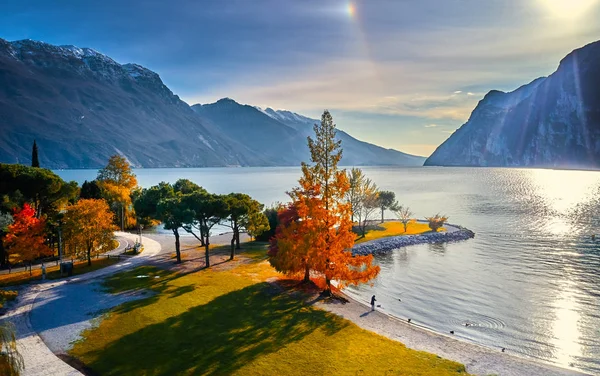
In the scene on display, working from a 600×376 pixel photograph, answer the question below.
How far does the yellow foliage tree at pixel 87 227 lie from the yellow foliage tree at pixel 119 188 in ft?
117

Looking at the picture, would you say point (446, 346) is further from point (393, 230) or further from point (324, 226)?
point (393, 230)

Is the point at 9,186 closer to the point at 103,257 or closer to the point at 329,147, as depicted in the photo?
the point at 103,257

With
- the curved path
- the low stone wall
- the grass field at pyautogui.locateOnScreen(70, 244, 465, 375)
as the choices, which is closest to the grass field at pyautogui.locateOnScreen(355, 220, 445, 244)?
the low stone wall

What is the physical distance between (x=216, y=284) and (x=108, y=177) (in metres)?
71.3

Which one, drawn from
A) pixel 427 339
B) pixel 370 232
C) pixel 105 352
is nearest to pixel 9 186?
pixel 105 352

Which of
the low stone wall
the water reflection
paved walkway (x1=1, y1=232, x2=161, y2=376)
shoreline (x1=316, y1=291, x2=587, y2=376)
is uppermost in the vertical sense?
paved walkway (x1=1, y1=232, x2=161, y2=376)

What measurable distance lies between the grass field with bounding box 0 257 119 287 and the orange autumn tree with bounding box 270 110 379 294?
92.5 feet

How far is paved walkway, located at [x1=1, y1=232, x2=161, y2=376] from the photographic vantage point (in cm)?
2461

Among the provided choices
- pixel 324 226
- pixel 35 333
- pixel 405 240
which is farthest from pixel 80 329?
pixel 405 240

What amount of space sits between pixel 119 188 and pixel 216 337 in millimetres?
74128

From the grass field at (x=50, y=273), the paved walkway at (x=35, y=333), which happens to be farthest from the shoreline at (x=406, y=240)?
the grass field at (x=50, y=273)

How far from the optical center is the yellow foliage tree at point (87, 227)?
49.7m

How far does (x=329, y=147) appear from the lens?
40500 mm

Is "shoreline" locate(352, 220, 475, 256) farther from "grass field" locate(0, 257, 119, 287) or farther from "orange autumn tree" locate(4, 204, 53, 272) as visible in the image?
"orange autumn tree" locate(4, 204, 53, 272)
